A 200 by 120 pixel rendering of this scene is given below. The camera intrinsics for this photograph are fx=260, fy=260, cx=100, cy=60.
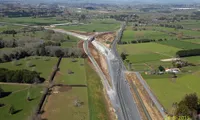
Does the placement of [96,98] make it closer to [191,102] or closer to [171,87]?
[171,87]

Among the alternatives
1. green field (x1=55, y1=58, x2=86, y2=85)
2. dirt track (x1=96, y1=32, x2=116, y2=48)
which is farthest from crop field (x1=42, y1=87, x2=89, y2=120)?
dirt track (x1=96, y1=32, x2=116, y2=48)

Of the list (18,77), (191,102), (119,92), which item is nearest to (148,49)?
(119,92)

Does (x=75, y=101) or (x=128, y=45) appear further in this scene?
(x=128, y=45)

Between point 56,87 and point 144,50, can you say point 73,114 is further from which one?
point 144,50

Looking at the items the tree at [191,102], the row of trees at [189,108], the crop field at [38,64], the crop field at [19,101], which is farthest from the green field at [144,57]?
the row of trees at [189,108]

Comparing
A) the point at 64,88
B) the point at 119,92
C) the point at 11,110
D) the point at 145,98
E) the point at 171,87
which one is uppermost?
the point at 11,110

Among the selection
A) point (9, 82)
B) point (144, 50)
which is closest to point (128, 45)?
point (144, 50)
